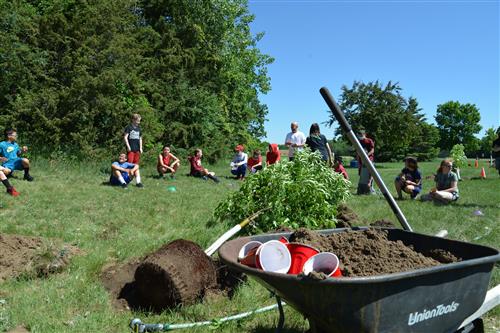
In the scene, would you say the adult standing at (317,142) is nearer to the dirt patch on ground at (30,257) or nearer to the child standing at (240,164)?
the child standing at (240,164)

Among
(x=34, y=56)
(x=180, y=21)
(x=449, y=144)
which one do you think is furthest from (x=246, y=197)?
(x=449, y=144)

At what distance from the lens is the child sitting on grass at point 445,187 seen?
9.98 metres

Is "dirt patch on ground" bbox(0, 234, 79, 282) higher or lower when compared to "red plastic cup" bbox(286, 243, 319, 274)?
lower

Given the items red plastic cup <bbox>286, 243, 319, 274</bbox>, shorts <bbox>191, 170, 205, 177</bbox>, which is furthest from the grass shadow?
shorts <bbox>191, 170, 205, 177</bbox>

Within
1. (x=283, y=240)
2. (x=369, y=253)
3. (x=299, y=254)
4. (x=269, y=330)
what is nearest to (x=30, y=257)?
(x=269, y=330)

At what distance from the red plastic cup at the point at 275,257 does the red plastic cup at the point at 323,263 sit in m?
0.16

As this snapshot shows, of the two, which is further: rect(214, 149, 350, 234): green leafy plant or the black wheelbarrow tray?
rect(214, 149, 350, 234): green leafy plant

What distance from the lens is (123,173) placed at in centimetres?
1150

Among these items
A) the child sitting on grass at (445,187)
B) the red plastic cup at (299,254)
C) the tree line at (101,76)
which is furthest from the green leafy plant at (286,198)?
the tree line at (101,76)

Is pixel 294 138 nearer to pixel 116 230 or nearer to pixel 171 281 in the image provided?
pixel 116 230

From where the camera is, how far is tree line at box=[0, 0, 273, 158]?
58.3ft

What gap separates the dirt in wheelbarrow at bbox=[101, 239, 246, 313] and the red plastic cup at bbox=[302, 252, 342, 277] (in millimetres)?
1540

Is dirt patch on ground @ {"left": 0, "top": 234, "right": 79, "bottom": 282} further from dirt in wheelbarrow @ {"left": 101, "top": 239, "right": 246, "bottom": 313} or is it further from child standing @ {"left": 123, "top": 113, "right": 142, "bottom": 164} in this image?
child standing @ {"left": 123, "top": 113, "right": 142, "bottom": 164}

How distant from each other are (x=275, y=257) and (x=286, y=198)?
10.2ft
